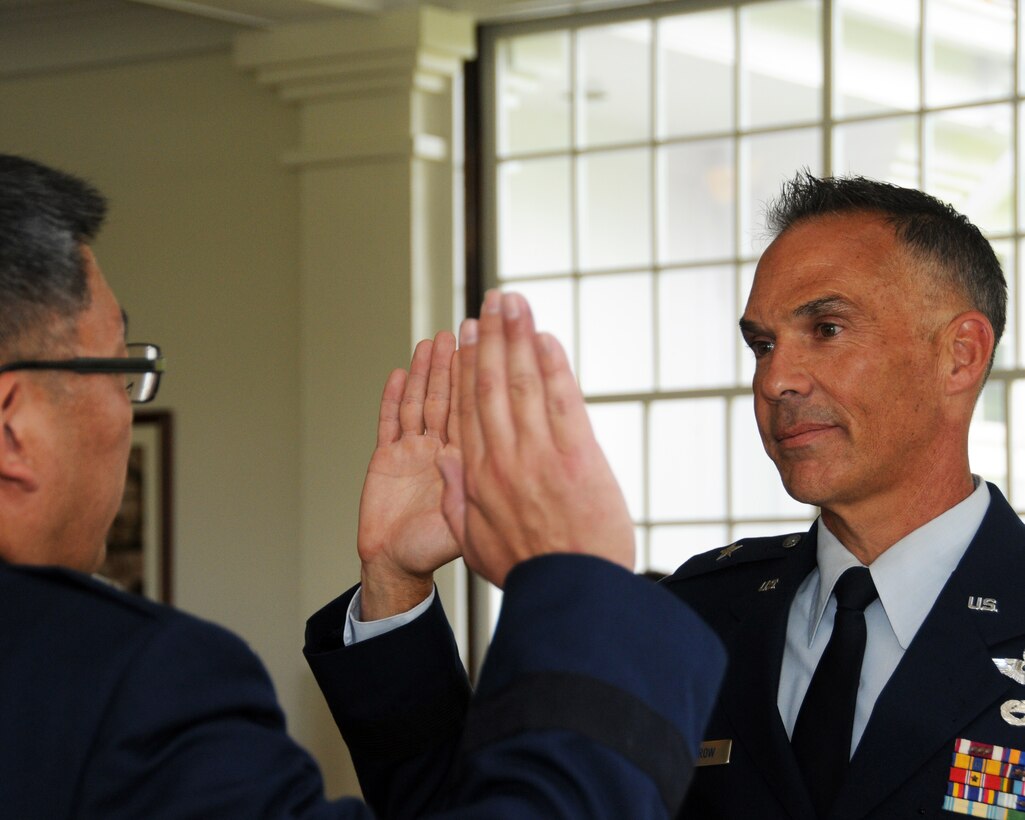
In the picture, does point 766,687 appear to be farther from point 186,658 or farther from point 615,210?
point 615,210

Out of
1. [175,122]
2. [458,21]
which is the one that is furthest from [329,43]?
[175,122]

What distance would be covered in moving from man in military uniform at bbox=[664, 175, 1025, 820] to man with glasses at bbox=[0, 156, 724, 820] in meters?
0.72

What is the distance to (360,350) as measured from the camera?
5648 millimetres

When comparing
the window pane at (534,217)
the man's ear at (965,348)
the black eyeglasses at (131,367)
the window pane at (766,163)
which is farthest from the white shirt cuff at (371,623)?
the window pane at (534,217)

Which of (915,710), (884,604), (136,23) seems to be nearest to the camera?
(915,710)

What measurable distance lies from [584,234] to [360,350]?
3.24 feet

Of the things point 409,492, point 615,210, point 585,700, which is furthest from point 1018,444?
point 585,700

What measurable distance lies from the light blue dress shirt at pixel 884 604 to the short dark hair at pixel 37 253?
110 centimetres

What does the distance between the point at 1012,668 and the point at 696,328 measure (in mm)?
3799

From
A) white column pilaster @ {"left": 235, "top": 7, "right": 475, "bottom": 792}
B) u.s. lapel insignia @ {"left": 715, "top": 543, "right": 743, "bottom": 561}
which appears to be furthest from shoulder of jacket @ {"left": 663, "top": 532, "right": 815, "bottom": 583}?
white column pilaster @ {"left": 235, "top": 7, "right": 475, "bottom": 792}

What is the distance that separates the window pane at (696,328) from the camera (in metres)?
5.55

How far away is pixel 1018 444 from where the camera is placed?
16.4 ft

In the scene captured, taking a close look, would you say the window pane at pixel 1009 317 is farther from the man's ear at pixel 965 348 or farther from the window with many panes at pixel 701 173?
the man's ear at pixel 965 348

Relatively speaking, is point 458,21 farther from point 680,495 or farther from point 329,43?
point 680,495
